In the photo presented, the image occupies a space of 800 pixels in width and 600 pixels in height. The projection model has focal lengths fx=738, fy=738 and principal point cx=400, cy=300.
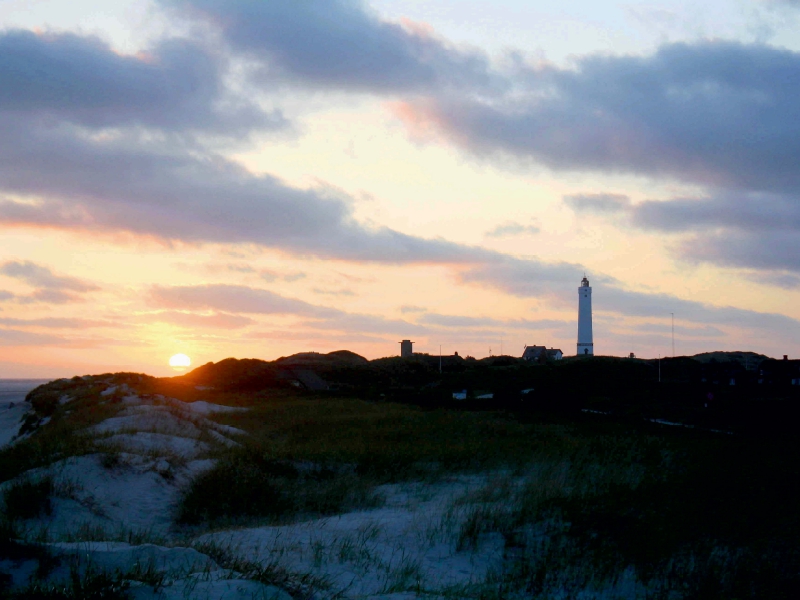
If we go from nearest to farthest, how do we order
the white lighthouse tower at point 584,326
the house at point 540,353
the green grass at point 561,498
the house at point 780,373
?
1. the green grass at point 561,498
2. the house at point 780,373
3. the white lighthouse tower at point 584,326
4. the house at point 540,353

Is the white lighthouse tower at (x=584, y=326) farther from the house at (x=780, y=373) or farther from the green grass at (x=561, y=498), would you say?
the green grass at (x=561, y=498)

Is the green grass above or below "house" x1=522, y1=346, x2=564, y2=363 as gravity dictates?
below

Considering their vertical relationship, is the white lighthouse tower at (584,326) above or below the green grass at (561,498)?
above

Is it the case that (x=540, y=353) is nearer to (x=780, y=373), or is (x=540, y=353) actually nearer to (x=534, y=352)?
(x=534, y=352)

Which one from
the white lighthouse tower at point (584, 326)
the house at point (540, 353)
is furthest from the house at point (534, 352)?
the white lighthouse tower at point (584, 326)

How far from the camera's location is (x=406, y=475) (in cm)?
2006

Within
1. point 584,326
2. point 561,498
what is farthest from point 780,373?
point 561,498

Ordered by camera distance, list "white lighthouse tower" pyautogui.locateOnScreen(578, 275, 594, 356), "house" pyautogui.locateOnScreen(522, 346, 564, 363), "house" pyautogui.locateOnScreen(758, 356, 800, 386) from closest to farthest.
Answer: "house" pyautogui.locateOnScreen(758, 356, 800, 386) → "white lighthouse tower" pyautogui.locateOnScreen(578, 275, 594, 356) → "house" pyautogui.locateOnScreen(522, 346, 564, 363)

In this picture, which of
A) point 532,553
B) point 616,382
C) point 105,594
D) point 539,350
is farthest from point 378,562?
point 539,350

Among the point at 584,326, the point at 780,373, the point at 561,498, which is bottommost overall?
the point at 561,498

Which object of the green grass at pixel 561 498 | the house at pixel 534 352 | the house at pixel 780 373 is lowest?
the green grass at pixel 561 498

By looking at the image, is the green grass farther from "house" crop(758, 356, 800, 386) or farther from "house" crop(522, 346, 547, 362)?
"house" crop(522, 346, 547, 362)

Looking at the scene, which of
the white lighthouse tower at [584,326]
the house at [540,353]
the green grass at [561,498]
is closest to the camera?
the green grass at [561,498]

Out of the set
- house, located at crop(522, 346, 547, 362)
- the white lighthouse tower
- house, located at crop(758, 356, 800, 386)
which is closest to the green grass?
house, located at crop(758, 356, 800, 386)
